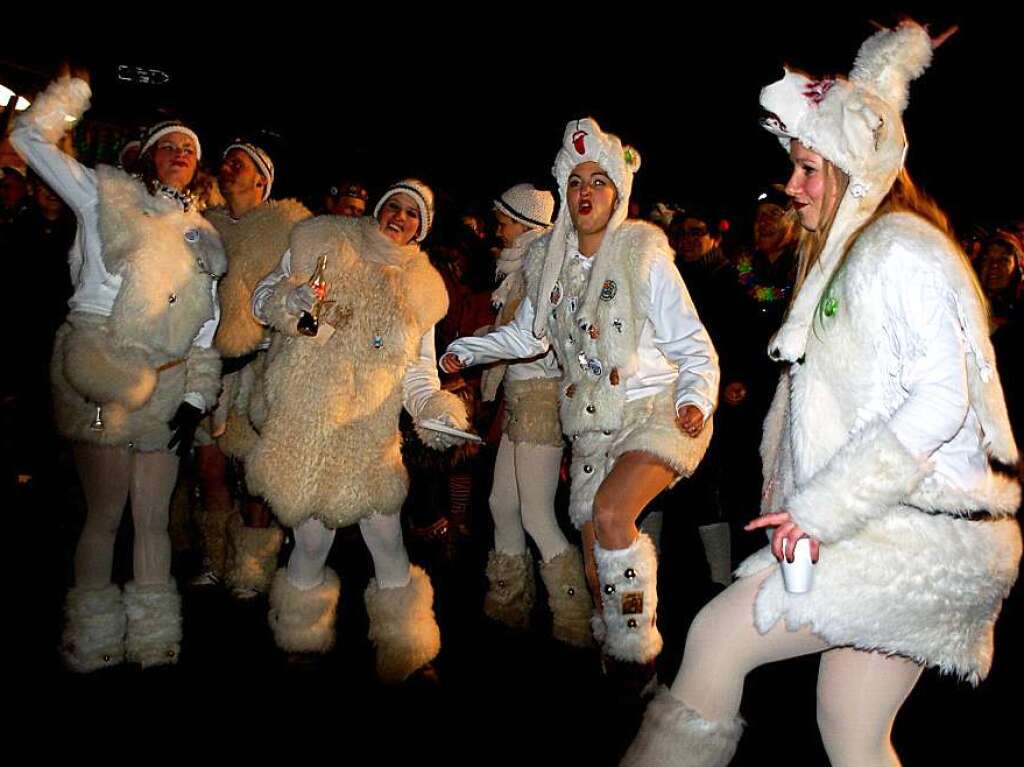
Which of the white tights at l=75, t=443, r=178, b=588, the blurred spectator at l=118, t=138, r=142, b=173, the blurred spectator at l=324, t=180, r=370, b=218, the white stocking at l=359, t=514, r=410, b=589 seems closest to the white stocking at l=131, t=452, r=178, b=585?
the white tights at l=75, t=443, r=178, b=588

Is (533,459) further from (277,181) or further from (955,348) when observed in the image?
(277,181)

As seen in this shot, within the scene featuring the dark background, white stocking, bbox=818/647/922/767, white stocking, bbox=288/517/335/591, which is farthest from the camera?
the dark background

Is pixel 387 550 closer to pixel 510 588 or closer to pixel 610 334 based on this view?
pixel 510 588

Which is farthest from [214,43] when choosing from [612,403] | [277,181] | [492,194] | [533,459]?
[612,403]

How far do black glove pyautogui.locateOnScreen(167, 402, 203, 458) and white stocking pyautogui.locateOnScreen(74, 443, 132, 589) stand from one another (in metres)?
0.22

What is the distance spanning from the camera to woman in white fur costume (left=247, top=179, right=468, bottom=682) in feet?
13.9

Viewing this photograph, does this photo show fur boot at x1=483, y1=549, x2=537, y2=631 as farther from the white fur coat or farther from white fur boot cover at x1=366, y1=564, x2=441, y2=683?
the white fur coat

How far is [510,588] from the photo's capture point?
17.5 feet

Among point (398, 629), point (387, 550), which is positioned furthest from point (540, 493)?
point (398, 629)

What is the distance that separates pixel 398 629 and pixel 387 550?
0.36m

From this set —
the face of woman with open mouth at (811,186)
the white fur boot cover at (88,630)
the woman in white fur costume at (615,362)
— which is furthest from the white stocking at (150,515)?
the face of woman with open mouth at (811,186)

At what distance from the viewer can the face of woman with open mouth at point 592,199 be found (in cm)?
447

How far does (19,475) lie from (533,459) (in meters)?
4.80

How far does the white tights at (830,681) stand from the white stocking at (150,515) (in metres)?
2.75
